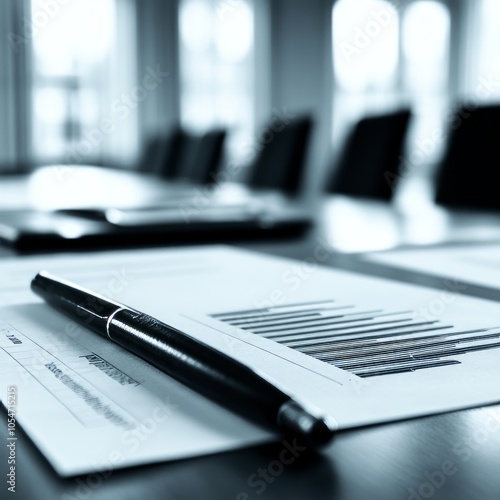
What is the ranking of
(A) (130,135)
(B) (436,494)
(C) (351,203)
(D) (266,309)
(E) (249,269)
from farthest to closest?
(A) (130,135), (C) (351,203), (E) (249,269), (D) (266,309), (B) (436,494)

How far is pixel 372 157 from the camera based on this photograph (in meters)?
1.72

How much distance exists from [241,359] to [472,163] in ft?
3.84

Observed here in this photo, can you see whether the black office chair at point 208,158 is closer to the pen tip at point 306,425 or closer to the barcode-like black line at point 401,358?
the barcode-like black line at point 401,358

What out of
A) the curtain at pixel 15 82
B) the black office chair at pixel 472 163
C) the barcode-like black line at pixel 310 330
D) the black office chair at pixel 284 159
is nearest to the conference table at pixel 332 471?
the barcode-like black line at pixel 310 330

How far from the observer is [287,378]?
0.31 meters

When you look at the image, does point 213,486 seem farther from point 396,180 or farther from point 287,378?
point 396,180

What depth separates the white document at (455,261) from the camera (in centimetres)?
56

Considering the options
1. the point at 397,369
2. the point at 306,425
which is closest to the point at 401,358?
the point at 397,369

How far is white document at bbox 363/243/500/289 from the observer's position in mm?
558

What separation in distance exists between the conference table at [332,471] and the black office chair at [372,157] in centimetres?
139

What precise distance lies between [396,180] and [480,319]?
4.14 ft

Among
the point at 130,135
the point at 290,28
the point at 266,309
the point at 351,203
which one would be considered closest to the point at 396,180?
the point at 351,203

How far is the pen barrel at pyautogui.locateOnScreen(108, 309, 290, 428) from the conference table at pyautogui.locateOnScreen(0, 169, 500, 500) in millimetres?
14

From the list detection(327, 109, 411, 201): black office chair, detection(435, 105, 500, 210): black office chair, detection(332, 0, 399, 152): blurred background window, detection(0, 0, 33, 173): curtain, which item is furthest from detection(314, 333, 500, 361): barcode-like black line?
detection(332, 0, 399, 152): blurred background window
